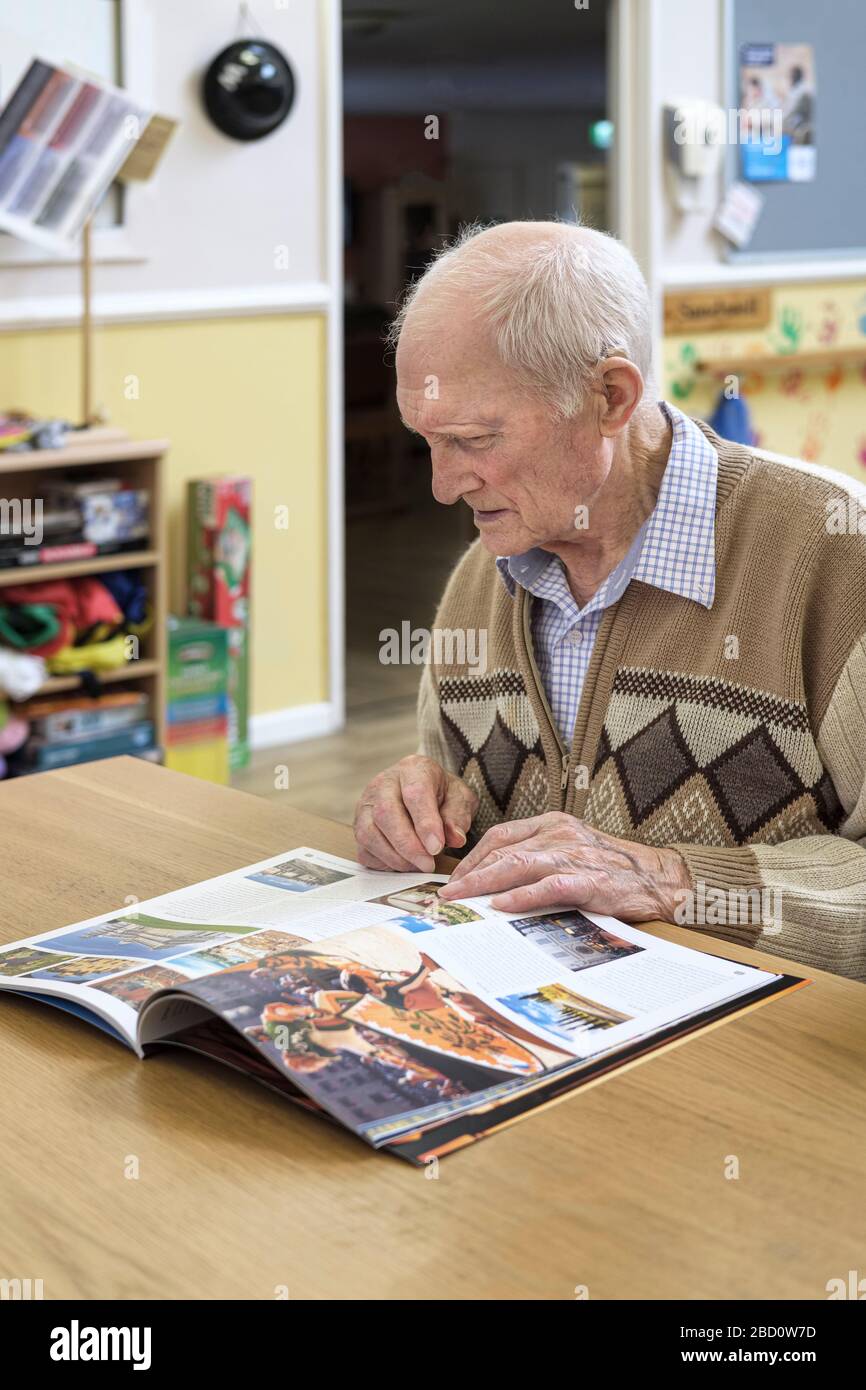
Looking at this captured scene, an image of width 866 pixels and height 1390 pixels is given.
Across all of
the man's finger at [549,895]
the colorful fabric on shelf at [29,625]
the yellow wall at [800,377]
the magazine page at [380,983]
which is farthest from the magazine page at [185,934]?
the yellow wall at [800,377]

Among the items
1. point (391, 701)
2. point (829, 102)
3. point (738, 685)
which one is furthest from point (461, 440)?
point (829, 102)

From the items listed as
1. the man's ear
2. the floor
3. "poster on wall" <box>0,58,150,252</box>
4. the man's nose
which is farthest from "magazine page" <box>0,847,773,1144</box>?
"poster on wall" <box>0,58,150,252</box>

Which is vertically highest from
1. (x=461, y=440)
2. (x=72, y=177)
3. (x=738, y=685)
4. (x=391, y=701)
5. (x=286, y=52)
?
(x=286, y=52)

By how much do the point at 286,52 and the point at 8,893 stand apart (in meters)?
3.25

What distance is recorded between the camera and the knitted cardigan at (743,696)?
1.47 m

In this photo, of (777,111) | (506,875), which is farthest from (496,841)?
(777,111)

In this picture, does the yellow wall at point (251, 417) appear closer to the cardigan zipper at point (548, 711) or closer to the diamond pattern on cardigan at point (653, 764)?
the cardigan zipper at point (548, 711)

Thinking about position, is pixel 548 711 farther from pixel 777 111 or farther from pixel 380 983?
pixel 777 111

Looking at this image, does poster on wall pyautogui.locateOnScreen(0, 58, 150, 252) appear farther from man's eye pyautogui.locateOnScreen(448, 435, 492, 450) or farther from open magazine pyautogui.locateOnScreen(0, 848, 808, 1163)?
open magazine pyautogui.locateOnScreen(0, 848, 808, 1163)

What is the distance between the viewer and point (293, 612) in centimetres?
440

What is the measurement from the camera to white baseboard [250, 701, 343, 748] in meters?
4.34

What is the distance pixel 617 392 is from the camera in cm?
150

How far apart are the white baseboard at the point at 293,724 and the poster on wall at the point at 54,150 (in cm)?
136

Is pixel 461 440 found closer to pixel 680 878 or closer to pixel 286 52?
pixel 680 878
